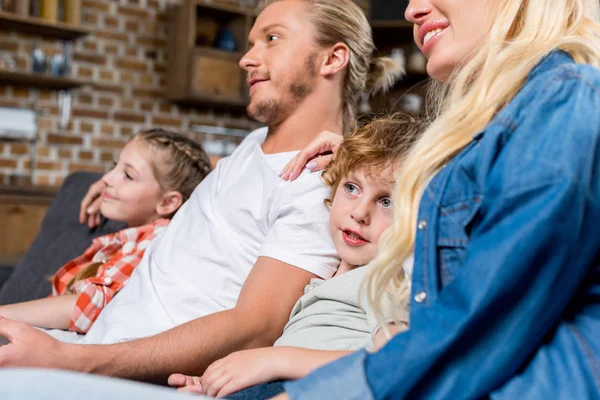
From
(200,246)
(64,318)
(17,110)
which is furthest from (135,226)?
(17,110)

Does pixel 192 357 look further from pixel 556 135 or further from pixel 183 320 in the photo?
pixel 556 135

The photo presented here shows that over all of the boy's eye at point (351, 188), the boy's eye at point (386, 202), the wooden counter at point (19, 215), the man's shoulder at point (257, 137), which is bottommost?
the wooden counter at point (19, 215)

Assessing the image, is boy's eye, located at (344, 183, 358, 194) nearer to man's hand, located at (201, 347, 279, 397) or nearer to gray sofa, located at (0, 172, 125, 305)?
man's hand, located at (201, 347, 279, 397)

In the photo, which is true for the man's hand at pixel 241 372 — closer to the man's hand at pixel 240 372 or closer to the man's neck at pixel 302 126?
the man's hand at pixel 240 372

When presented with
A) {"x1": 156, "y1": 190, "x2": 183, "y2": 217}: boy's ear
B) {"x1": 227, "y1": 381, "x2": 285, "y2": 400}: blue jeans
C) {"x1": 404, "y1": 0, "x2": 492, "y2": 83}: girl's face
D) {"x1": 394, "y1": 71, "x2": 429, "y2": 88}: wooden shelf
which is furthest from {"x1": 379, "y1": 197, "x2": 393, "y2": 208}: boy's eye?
{"x1": 394, "y1": 71, "x2": 429, "y2": 88}: wooden shelf

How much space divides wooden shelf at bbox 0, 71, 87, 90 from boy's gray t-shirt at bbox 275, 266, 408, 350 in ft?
10.0

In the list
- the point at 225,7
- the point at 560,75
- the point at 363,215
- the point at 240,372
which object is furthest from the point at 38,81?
the point at 560,75

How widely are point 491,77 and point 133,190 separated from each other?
1311 millimetres

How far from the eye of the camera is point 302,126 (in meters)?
1.70

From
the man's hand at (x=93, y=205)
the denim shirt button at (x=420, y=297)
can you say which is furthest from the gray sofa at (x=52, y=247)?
Answer: the denim shirt button at (x=420, y=297)

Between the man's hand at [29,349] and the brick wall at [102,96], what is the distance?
2875 millimetres

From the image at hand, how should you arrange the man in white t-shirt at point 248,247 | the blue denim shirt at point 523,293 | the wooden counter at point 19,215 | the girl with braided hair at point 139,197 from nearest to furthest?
the blue denim shirt at point 523,293
the man in white t-shirt at point 248,247
the girl with braided hair at point 139,197
the wooden counter at point 19,215

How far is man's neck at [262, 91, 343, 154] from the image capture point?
1.68m

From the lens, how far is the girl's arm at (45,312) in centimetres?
174
